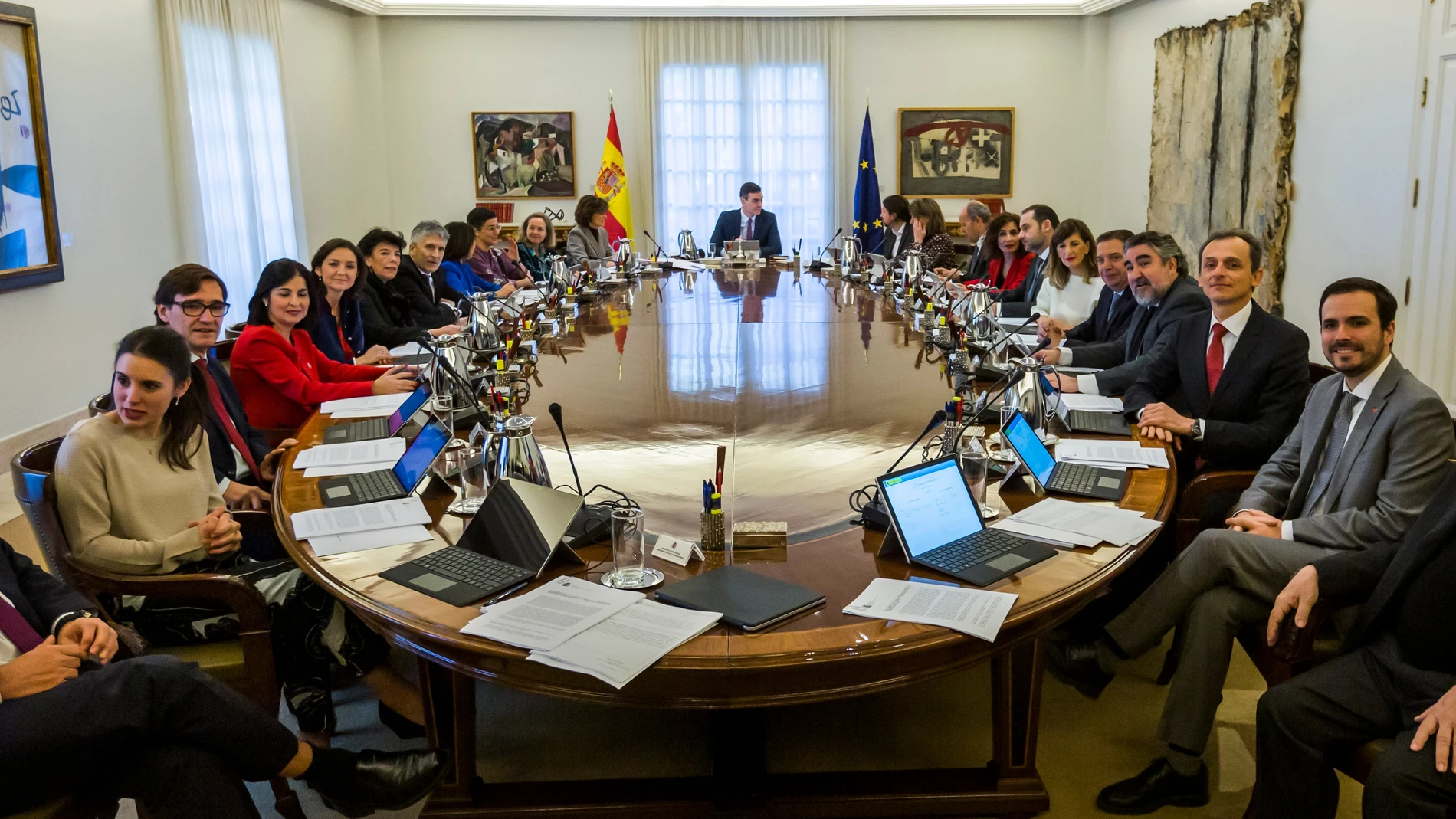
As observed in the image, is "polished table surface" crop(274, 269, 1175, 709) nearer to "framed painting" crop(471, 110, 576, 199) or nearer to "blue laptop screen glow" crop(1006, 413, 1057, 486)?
"blue laptop screen glow" crop(1006, 413, 1057, 486)

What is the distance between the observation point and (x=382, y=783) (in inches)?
79.7

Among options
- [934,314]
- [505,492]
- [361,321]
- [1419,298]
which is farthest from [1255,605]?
[1419,298]

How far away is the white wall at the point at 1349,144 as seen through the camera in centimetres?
571

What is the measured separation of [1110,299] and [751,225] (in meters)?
4.40

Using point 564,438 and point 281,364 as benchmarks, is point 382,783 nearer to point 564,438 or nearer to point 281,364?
point 564,438

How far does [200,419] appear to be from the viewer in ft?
8.20

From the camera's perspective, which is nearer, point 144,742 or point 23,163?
point 144,742

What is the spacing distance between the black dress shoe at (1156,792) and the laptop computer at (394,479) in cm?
162

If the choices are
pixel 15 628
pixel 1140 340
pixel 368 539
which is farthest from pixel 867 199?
pixel 15 628

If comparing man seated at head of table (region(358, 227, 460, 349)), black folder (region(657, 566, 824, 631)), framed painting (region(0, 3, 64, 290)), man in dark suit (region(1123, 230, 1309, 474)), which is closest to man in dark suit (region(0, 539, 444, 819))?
black folder (region(657, 566, 824, 631))

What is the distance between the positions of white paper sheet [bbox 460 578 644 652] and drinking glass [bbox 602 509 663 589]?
3 cm

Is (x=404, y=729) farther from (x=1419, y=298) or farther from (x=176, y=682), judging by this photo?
(x=1419, y=298)

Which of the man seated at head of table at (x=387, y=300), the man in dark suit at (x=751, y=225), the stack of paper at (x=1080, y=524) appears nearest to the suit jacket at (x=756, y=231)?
the man in dark suit at (x=751, y=225)

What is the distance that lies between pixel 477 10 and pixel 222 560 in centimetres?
808
